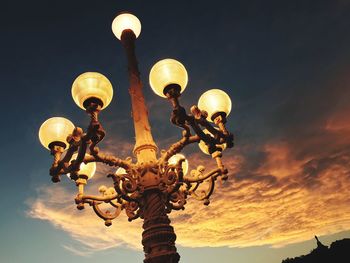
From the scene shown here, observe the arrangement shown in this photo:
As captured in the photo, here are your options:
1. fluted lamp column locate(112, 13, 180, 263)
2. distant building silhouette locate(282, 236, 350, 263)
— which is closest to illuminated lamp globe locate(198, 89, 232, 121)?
fluted lamp column locate(112, 13, 180, 263)

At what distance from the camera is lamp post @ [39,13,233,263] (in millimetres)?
3926

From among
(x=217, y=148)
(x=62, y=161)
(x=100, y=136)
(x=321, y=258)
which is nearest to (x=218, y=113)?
(x=217, y=148)

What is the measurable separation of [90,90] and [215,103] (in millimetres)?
2102

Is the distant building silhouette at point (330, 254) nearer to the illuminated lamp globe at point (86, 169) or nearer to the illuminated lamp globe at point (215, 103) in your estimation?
the illuminated lamp globe at point (215, 103)

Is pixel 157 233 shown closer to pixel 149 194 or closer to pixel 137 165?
pixel 149 194

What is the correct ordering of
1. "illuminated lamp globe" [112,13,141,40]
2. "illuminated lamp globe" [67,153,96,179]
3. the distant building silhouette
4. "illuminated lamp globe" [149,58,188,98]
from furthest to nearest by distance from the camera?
the distant building silhouette
"illuminated lamp globe" [112,13,141,40]
"illuminated lamp globe" [67,153,96,179]
"illuminated lamp globe" [149,58,188,98]

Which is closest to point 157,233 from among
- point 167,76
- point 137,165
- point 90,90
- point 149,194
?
point 149,194

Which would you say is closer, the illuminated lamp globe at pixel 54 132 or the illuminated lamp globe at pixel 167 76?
the illuminated lamp globe at pixel 167 76

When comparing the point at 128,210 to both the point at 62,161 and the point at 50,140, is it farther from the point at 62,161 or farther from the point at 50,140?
the point at 50,140

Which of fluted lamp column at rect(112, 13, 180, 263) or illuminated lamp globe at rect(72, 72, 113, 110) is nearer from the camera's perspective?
fluted lamp column at rect(112, 13, 180, 263)

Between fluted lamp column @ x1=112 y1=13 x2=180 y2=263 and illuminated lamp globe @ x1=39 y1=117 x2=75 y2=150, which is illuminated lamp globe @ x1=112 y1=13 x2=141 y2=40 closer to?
fluted lamp column @ x1=112 y1=13 x2=180 y2=263

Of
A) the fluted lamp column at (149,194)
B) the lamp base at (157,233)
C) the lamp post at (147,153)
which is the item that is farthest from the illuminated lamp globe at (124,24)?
the lamp base at (157,233)

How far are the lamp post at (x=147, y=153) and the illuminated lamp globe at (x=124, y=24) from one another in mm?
1194

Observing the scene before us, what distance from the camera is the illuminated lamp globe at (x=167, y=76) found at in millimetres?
4426
